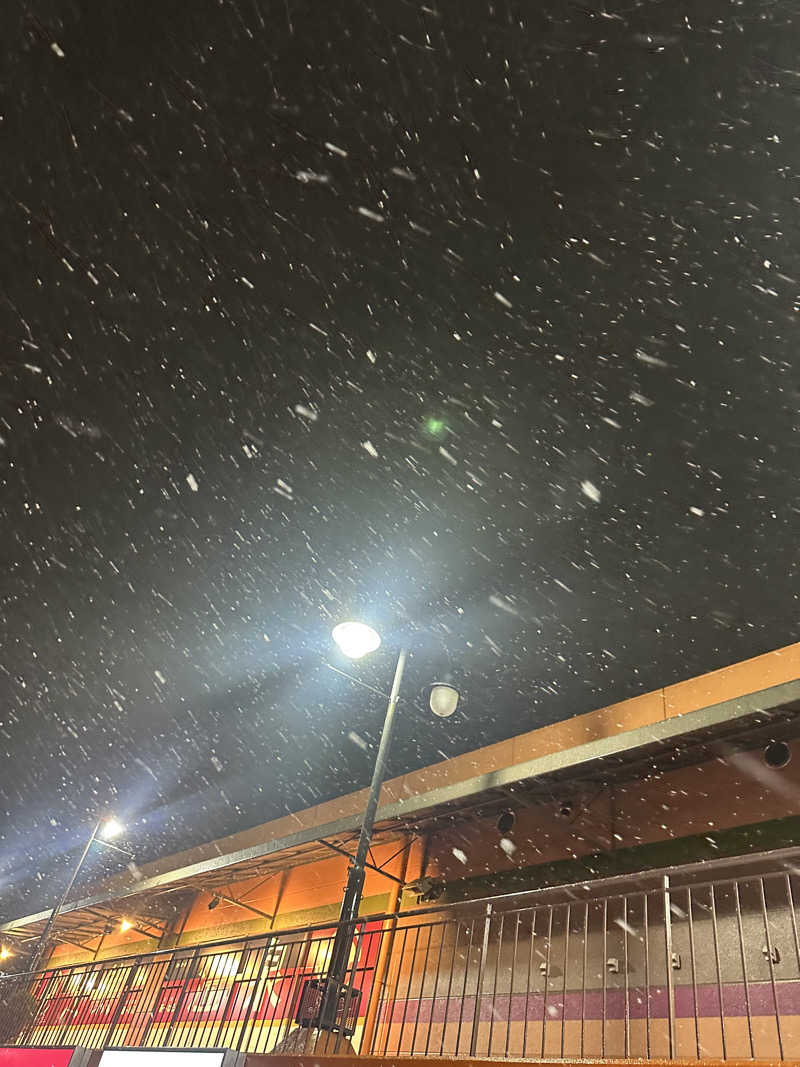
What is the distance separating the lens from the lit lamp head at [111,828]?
14.6 metres

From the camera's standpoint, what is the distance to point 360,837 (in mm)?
7113

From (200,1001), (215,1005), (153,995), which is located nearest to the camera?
(215,1005)

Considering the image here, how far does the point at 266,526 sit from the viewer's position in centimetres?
762

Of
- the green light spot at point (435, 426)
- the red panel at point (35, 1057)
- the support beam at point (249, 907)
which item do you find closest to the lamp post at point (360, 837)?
the green light spot at point (435, 426)

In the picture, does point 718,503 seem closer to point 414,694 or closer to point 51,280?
point 414,694

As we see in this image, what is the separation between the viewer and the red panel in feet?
27.9

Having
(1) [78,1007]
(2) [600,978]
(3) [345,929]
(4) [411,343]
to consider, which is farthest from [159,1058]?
(4) [411,343]

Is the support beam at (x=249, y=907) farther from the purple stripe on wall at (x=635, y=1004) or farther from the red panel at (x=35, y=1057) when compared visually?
the purple stripe on wall at (x=635, y=1004)

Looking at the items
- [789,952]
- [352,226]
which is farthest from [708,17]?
[789,952]

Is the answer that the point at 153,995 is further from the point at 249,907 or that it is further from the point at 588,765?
the point at 588,765

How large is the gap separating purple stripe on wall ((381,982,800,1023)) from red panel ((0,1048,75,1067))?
4.44 meters

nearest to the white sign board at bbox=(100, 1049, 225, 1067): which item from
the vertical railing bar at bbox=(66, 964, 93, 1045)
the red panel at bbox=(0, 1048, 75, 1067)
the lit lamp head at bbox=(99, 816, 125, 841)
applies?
the red panel at bbox=(0, 1048, 75, 1067)

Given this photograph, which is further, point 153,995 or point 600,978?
point 153,995

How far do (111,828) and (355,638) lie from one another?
10269 mm
